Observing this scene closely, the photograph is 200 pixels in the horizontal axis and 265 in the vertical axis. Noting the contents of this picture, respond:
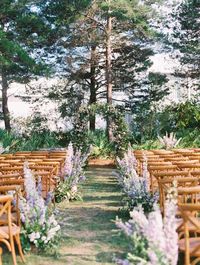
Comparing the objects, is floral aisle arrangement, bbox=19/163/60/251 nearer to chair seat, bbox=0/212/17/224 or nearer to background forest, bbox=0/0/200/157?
chair seat, bbox=0/212/17/224

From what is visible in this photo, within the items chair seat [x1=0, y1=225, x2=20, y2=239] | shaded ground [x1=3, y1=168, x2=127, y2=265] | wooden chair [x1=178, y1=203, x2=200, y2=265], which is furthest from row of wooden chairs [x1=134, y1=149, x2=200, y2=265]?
chair seat [x1=0, y1=225, x2=20, y2=239]

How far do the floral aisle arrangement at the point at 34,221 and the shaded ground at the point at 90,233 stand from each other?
0.19m

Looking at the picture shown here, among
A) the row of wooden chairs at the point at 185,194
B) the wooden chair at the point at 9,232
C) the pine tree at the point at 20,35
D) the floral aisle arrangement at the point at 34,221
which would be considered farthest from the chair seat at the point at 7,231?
the pine tree at the point at 20,35

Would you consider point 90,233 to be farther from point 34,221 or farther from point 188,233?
point 188,233

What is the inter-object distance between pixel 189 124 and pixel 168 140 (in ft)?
20.5

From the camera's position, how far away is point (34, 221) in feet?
19.3

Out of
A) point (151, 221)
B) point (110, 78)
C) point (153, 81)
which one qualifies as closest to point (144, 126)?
point (110, 78)

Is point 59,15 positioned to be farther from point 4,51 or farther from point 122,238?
point 122,238

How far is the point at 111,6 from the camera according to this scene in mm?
23844

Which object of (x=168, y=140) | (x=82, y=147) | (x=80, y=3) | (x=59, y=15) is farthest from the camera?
(x=59, y=15)

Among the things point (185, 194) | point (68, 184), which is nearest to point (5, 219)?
point (185, 194)

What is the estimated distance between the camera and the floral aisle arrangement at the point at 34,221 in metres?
5.76

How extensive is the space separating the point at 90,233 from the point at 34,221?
1442 mm

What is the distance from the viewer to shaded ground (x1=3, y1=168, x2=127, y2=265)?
579cm
